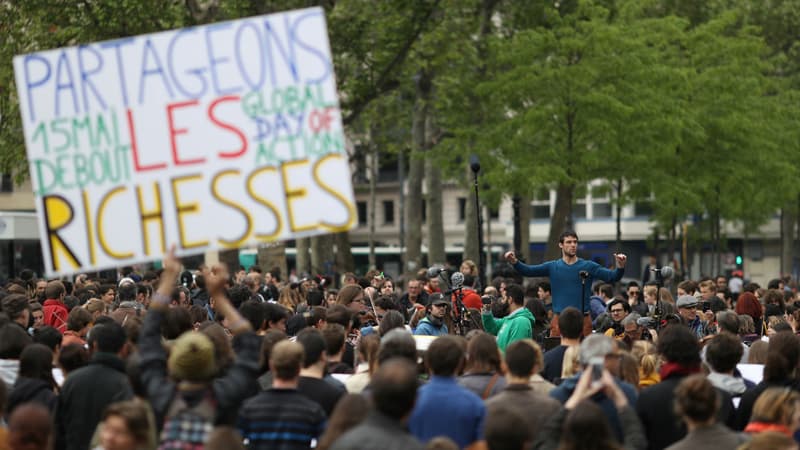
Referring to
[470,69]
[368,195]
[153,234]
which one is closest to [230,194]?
[153,234]

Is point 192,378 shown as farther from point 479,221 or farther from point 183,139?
point 479,221

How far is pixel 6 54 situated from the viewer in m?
30.5

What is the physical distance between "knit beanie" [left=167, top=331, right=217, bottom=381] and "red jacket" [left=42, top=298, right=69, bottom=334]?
304 inches

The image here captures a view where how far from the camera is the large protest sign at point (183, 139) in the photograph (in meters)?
8.48

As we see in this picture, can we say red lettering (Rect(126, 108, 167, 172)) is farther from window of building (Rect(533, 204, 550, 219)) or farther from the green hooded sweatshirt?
window of building (Rect(533, 204, 550, 219))

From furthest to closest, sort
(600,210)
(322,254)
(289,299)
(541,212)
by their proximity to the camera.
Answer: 1. (541,212)
2. (600,210)
3. (322,254)
4. (289,299)

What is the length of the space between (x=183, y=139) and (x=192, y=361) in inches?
78.3

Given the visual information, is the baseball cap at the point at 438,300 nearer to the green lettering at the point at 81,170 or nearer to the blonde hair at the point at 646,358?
the blonde hair at the point at 646,358

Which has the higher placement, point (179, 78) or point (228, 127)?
point (179, 78)

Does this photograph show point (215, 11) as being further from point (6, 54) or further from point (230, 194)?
point (230, 194)

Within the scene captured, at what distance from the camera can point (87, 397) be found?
27.3 feet

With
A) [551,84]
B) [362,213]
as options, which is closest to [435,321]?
[551,84]

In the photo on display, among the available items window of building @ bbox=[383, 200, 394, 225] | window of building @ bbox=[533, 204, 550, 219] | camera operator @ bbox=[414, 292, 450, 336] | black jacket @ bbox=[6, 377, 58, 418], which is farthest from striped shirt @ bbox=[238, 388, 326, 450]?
window of building @ bbox=[383, 200, 394, 225]

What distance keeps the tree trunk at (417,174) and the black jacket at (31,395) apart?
27198 mm
